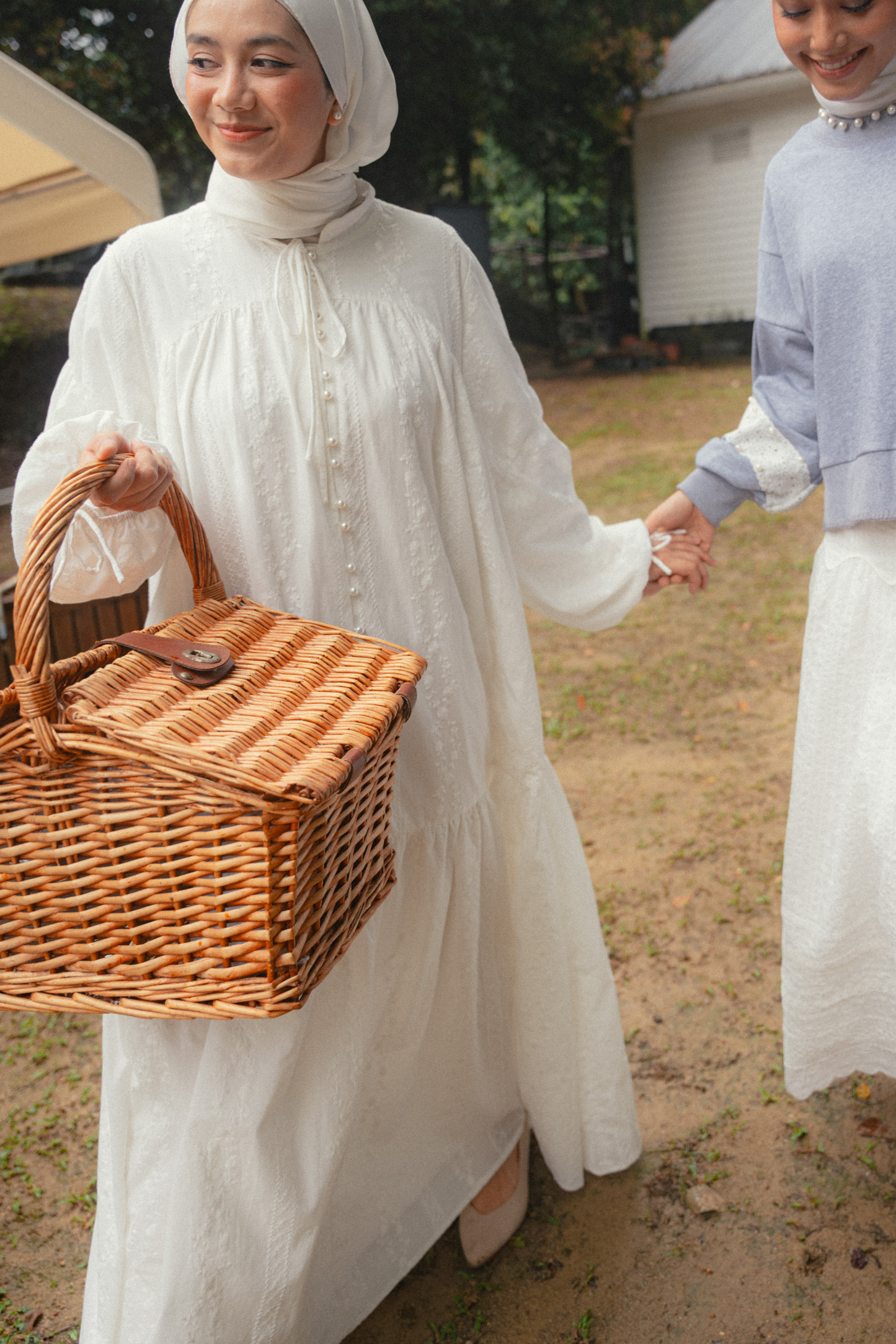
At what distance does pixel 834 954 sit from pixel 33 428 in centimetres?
971

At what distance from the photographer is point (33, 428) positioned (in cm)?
1028

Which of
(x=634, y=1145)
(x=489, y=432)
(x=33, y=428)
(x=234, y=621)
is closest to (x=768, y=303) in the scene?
(x=489, y=432)

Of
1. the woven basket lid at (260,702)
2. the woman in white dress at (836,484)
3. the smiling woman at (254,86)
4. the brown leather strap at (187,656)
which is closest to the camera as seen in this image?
the woven basket lid at (260,702)

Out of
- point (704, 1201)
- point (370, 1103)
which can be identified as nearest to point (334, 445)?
point (370, 1103)

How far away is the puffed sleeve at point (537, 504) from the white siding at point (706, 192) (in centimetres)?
1267

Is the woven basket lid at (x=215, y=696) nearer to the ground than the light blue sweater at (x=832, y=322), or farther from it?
nearer to the ground

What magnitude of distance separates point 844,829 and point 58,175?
509 cm

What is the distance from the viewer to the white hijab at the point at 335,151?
1649mm

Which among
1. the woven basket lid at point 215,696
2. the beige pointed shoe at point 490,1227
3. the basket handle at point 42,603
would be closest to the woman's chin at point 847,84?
the woven basket lid at point 215,696

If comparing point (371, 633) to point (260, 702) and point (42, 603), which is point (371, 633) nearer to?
point (260, 702)

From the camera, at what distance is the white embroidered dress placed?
5.63 feet

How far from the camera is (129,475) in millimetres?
1508

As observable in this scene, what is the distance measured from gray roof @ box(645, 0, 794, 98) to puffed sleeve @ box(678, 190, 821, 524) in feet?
42.0

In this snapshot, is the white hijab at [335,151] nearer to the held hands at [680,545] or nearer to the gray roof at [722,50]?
the held hands at [680,545]
